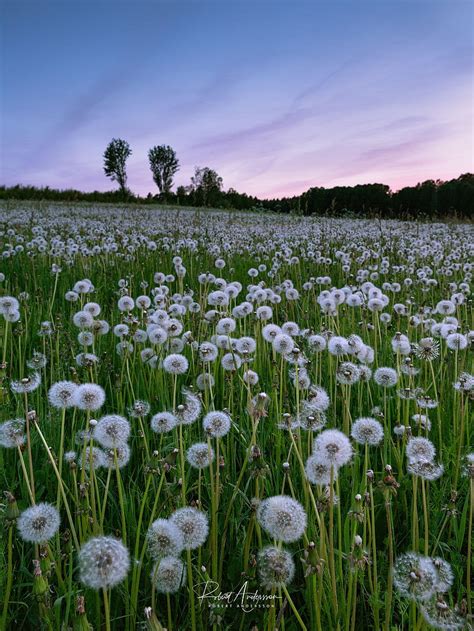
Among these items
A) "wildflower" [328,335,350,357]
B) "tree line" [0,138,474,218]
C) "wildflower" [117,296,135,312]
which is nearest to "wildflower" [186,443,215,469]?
"wildflower" [328,335,350,357]

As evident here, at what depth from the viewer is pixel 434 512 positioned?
2109 millimetres

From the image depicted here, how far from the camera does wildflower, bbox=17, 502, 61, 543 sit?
4.60ft

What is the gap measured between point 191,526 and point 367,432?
28.7 inches

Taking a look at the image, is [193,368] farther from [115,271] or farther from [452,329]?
[115,271]

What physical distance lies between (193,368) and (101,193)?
118 ft

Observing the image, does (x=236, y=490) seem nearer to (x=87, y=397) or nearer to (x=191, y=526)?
(x=191, y=526)

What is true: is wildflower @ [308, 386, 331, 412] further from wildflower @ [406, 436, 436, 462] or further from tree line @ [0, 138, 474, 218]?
tree line @ [0, 138, 474, 218]

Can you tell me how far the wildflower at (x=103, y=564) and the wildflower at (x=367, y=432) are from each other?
3.10 ft

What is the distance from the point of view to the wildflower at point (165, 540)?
55.0 inches

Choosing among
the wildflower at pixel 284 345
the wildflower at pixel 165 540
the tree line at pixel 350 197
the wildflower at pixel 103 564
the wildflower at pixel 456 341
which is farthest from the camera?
the tree line at pixel 350 197

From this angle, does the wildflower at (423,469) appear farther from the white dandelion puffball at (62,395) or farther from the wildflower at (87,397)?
the white dandelion puffball at (62,395)

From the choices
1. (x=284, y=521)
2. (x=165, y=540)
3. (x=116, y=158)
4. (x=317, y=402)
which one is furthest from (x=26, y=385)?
(x=116, y=158)

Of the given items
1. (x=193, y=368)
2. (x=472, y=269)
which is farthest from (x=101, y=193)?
(x=193, y=368)
